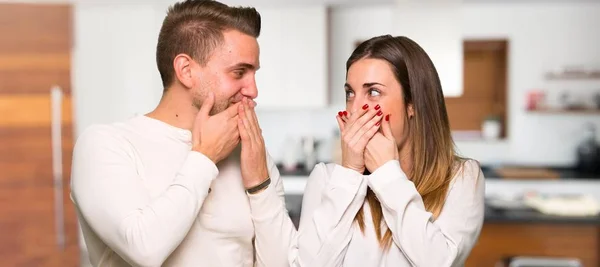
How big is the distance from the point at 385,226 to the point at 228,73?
1.76ft

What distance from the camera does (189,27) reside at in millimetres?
1591

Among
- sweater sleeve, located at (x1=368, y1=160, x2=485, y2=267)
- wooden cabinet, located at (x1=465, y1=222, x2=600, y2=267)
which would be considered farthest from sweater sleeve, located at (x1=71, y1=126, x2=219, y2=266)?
wooden cabinet, located at (x1=465, y1=222, x2=600, y2=267)

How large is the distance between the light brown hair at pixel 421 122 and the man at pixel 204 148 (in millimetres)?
263

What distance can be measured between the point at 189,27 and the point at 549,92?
4.99m

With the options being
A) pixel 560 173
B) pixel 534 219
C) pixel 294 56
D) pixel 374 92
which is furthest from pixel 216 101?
pixel 560 173

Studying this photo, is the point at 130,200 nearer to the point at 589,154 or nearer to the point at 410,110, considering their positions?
the point at 410,110

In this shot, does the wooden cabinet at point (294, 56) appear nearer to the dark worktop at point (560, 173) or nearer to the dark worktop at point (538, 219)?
the dark worktop at point (560, 173)

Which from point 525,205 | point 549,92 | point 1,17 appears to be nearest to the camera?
point 1,17

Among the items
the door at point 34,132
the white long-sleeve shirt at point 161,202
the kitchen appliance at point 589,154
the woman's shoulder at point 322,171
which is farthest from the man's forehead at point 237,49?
the kitchen appliance at point 589,154

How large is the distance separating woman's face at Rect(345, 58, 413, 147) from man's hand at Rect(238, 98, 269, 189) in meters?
0.25

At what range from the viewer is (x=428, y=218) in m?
1.52

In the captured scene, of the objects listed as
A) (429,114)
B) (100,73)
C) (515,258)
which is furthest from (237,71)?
(100,73)

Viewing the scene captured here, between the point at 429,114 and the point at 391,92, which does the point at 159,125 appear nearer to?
the point at 391,92

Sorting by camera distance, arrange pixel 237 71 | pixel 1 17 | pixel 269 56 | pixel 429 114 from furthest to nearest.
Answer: pixel 269 56 < pixel 1 17 < pixel 429 114 < pixel 237 71
